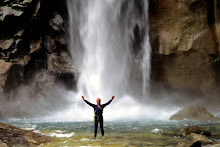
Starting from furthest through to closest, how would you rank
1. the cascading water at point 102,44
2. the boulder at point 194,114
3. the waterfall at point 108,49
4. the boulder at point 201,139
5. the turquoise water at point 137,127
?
the cascading water at point 102,44 < the waterfall at point 108,49 < the boulder at point 194,114 < the turquoise water at point 137,127 < the boulder at point 201,139

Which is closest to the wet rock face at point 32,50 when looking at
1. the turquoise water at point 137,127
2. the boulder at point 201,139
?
the turquoise water at point 137,127

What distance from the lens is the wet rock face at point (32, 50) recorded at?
64.3 feet

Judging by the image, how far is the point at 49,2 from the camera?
22.3 meters

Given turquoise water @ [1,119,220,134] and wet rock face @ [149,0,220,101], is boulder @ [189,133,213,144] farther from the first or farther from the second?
wet rock face @ [149,0,220,101]

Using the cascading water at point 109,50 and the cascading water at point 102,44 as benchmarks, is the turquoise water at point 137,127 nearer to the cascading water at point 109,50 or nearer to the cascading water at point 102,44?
the cascading water at point 109,50

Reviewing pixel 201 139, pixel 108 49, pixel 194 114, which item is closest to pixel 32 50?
pixel 108 49

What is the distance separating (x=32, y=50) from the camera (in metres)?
20.6

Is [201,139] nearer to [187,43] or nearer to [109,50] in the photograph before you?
[187,43]

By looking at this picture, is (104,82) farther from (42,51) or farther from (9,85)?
(9,85)

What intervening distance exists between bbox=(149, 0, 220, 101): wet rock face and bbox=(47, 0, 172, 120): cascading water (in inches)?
76.6

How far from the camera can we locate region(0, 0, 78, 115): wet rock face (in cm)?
1961

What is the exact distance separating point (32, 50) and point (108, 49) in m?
8.61

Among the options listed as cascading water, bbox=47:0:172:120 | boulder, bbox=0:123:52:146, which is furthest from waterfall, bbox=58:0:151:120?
boulder, bbox=0:123:52:146

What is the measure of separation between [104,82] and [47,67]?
6.56m
